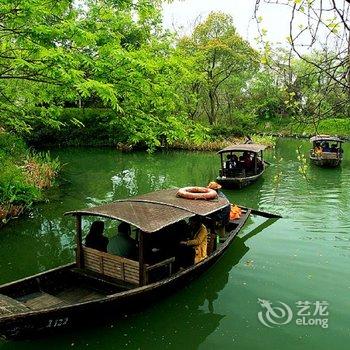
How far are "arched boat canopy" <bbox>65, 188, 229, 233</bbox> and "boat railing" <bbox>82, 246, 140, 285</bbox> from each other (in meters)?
0.69

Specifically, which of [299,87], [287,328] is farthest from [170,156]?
[299,87]

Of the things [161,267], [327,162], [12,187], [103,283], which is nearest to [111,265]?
[103,283]

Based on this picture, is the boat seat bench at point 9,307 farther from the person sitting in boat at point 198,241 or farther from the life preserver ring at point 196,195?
the life preserver ring at point 196,195

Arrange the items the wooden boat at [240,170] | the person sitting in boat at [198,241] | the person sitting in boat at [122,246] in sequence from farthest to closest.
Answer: the wooden boat at [240,170], the person sitting in boat at [198,241], the person sitting in boat at [122,246]

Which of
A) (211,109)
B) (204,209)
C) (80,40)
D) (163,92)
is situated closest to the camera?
(80,40)

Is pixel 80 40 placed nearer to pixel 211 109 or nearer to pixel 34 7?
pixel 34 7

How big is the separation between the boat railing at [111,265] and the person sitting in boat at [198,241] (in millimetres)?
1394

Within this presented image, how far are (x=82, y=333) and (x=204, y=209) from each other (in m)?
3.30

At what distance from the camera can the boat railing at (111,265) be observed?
23.0 feet

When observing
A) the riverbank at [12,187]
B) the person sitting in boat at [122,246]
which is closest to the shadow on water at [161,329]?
the person sitting in boat at [122,246]

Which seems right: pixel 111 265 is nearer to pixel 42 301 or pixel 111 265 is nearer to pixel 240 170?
pixel 42 301

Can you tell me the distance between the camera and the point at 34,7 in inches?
274

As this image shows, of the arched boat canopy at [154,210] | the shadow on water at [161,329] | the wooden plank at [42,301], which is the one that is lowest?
the shadow on water at [161,329]

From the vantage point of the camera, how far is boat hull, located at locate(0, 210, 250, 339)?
5.51 m
